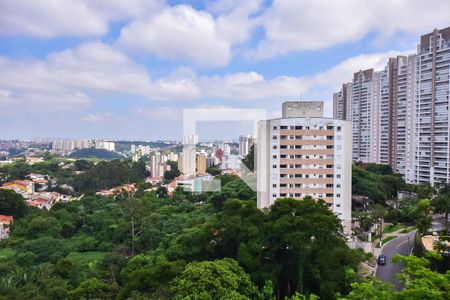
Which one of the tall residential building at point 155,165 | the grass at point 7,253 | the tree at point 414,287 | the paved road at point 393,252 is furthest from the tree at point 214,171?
the tree at point 414,287

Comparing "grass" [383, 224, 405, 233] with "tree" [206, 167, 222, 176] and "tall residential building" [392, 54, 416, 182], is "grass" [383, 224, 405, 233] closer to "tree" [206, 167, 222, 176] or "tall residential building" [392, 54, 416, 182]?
"tall residential building" [392, 54, 416, 182]

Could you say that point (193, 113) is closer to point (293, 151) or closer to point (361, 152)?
point (293, 151)

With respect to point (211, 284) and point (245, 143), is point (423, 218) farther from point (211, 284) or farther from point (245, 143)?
point (211, 284)

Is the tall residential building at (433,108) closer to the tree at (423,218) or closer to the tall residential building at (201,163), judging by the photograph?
the tree at (423,218)

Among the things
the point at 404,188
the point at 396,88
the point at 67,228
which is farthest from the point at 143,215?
the point at 396,88

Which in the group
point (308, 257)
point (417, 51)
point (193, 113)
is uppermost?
point (417, 51)

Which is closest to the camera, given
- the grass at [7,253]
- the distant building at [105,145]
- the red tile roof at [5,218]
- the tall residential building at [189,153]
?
the tall residential building at [189,153]

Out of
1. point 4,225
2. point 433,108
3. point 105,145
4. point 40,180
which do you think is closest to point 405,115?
point 433,108
